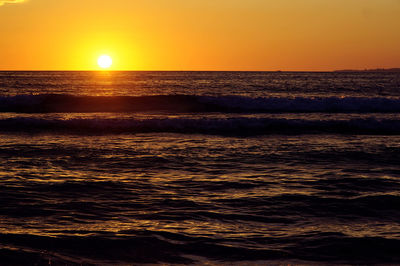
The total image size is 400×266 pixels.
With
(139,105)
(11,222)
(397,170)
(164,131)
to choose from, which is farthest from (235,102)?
(11,222)

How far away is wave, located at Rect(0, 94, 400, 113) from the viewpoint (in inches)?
1203

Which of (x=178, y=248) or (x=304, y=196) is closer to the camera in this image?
(x=178, y=248)

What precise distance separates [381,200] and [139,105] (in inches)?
1033

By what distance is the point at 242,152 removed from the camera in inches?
535

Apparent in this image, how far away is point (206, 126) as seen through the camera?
20.7 meters

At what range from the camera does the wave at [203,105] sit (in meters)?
30.5

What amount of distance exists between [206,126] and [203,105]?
12.4 meters

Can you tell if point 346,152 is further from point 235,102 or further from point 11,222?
point 235,102

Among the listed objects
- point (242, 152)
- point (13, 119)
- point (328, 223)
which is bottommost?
point (328, 223)

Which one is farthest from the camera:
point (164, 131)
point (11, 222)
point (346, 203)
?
point (164, 131)

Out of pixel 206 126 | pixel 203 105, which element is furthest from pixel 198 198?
pixel 203 105

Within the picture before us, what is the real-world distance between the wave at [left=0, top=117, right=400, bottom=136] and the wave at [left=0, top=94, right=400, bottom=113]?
27.0 ft

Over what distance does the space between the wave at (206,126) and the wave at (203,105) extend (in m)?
8.22

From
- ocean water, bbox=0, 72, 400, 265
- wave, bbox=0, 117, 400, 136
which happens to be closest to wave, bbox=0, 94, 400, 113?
wave, bbox=0, 117, 400, 136
